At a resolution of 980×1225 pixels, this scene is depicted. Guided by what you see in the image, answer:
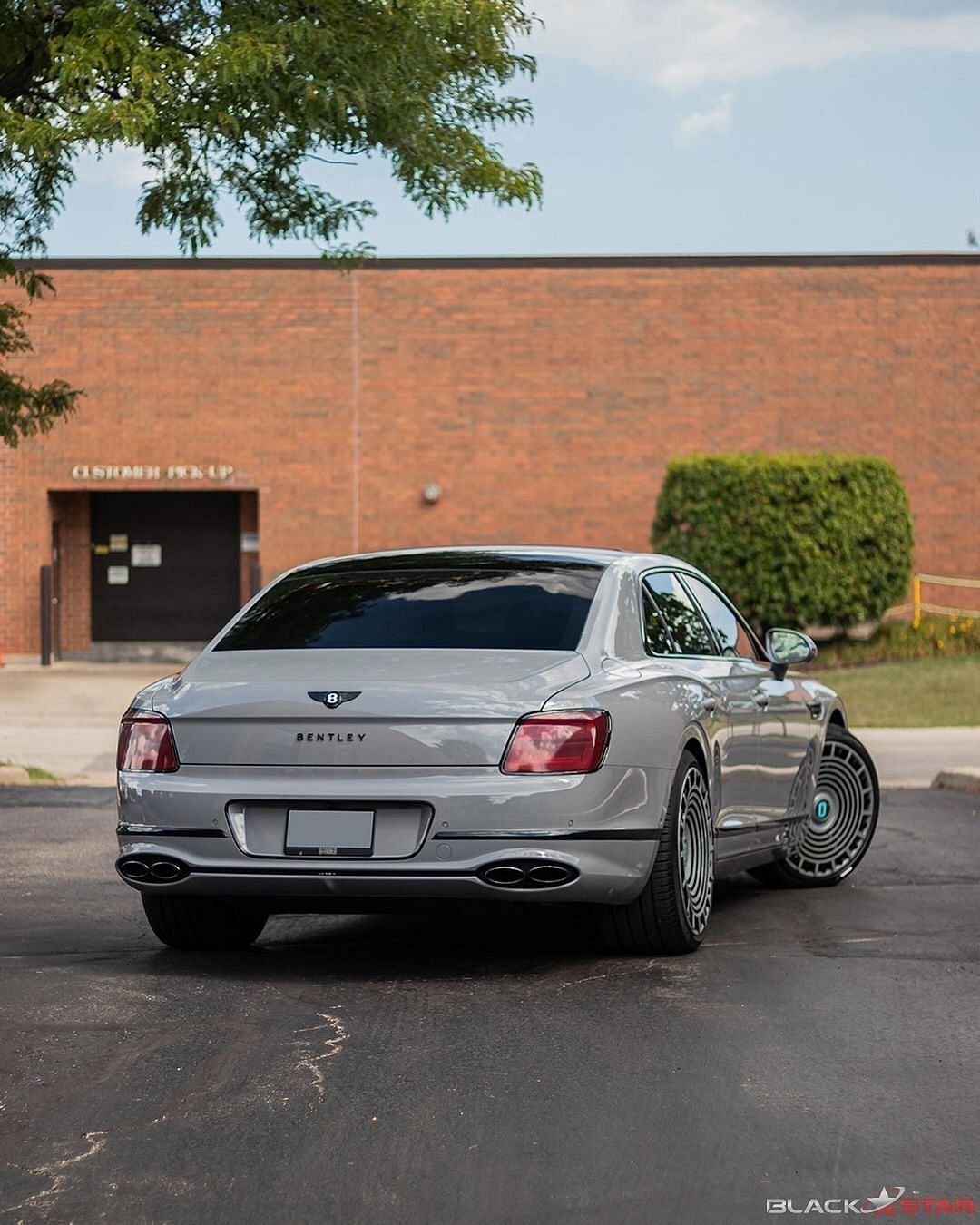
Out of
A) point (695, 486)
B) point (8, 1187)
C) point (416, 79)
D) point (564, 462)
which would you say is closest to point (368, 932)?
point (8, 1187)

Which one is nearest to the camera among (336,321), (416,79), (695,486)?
(416,79)

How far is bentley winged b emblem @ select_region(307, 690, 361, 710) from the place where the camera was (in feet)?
21.6

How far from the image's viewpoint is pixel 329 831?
21.4 ft

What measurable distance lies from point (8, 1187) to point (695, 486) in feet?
76.5

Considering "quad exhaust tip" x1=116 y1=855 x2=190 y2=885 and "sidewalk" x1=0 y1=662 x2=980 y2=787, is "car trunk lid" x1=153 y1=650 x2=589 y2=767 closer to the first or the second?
"quad exhaust tip" x1=116 y1=855 x2=190 y2=885

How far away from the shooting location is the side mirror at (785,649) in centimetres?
860

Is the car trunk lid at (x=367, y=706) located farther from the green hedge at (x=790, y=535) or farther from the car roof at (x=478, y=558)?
the green hedge at (x=790, y=535)

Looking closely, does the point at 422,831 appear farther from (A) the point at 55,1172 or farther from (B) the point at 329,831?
(A) the point at 55,1172

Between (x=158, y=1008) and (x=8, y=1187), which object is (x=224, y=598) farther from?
(x=8, y=1187)

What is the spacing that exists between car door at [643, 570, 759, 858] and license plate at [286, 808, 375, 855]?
58.6 inches

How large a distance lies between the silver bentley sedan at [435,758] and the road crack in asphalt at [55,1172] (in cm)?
191

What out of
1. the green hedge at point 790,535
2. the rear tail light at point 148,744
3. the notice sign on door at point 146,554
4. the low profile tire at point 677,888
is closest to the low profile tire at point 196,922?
the rear tail light at point 148,744

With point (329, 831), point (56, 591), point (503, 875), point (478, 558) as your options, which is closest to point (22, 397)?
point (478, 558)

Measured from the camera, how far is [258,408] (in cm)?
3006
